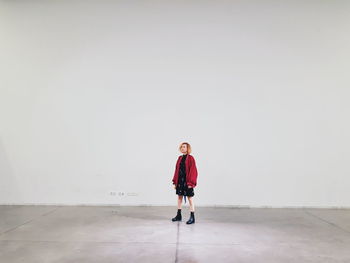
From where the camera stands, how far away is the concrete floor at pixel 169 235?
438 cm

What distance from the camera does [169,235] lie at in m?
5.39

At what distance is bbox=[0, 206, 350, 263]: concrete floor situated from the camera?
14.4 ft

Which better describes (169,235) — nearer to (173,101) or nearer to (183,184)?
(183,184)

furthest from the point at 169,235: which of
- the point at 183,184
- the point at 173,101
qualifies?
the point at 173,101

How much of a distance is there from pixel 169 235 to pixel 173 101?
3805 millimetres

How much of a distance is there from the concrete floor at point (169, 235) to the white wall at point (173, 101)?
0.73 metres

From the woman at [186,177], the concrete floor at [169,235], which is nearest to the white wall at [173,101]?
the concrete floor at [169,235]

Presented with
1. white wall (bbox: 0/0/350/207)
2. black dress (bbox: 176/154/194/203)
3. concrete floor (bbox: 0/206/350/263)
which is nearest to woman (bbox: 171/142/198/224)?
black dress (bbox: 176/154/194/203)

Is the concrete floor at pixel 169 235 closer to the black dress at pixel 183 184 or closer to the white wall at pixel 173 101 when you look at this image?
the black dress at pixel 183 184

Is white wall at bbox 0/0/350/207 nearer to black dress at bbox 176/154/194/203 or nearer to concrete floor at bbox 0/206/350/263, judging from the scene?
concrete floor at bbox 0/206/350/263

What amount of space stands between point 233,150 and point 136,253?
4.37 m

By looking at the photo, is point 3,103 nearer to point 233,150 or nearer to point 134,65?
Answer: point 134,65

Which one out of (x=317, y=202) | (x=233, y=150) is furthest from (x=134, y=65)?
(x=317, y=202)

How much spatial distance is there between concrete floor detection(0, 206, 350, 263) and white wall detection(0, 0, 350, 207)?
2.39ft
